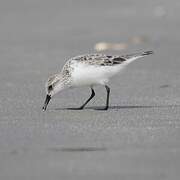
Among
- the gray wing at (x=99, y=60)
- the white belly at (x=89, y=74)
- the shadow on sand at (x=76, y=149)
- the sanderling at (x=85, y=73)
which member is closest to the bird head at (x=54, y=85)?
the sanderling at (x=85, y=73)

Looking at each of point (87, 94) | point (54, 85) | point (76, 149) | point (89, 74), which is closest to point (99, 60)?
point (89, 74)

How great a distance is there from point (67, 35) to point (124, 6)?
9.75ft

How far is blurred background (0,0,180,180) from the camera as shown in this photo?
573cm

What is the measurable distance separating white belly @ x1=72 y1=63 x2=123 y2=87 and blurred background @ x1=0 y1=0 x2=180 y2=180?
0.92 ft

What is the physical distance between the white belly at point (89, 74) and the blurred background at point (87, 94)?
0.28 metres

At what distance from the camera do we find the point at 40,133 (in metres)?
6.96

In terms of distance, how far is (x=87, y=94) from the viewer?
9.45 meters

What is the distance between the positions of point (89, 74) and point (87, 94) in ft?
3.78

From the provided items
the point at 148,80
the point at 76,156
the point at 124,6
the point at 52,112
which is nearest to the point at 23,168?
the point at 76,156

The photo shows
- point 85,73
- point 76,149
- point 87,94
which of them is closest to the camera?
point 76,149

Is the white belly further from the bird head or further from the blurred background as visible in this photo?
the blurred background

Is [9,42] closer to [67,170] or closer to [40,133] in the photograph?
[40,133]

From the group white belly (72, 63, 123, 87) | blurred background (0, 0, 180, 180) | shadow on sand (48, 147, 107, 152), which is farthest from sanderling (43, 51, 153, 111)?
shadow on sand (48, 147, 107, 152)

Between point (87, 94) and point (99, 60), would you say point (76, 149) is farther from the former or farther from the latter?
point (87, 94)
